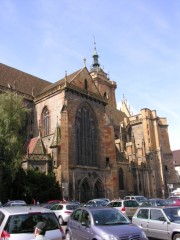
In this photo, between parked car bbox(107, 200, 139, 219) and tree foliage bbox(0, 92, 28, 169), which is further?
tree foliage bbox(0, 92, 28, 169)

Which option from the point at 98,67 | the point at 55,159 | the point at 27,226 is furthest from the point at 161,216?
the point at 98,67

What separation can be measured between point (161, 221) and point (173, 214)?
0.51 metres

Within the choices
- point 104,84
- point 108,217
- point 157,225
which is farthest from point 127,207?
point 104,84

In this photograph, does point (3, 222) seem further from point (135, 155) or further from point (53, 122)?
point (135, 155)

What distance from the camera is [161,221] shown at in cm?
1028

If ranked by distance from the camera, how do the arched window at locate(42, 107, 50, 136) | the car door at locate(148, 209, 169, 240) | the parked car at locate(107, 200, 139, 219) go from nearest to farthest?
the car door at locate(148, 209, 169, 240)
the parked car at locate(107, 200, 139, 219)
the arched window at locate(42, 107, 50, 136)

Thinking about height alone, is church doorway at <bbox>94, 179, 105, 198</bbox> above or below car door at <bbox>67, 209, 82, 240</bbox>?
above

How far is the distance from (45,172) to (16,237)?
2584cm

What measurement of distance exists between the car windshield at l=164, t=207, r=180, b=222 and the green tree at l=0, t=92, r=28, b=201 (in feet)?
58.4

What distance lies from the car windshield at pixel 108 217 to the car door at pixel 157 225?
2.01 meters

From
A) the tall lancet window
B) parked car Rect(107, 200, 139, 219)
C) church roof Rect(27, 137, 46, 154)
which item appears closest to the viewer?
parked car Rect(107, 200, 139, 219)

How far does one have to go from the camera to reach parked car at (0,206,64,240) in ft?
20.3

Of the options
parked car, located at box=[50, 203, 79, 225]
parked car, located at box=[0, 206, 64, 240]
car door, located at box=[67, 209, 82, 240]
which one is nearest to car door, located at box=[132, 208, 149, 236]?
car door, located at box=[67, 209, 82, 240]

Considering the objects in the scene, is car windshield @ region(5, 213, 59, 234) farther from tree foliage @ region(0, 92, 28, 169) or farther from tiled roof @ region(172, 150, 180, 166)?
tiled roof @ region(172, 150, 180, 166)
